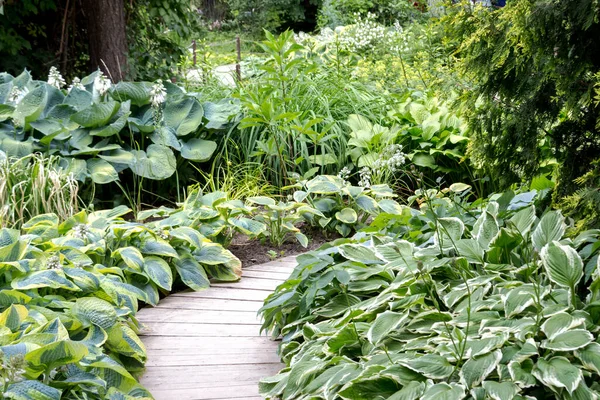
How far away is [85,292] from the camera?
10.6ft

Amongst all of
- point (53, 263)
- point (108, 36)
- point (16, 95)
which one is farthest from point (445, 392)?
point (108, 36)

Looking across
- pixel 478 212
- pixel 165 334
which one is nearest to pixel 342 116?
pixel 478 212

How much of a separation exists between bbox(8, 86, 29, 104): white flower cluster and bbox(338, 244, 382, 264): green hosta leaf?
11.3 ft

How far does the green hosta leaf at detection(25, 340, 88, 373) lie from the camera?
2396 millimetres

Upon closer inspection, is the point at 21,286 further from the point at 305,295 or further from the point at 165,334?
the point at 305,295

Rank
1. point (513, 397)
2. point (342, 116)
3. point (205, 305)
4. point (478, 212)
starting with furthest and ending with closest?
point (342, 116), point (205, 305), point (478, 212), point (513, 397)

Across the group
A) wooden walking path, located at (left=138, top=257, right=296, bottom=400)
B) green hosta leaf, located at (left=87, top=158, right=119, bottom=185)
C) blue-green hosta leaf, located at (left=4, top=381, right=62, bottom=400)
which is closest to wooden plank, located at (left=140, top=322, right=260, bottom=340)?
wooden walking path, located at (left=138, top=257, right=296, bottom=400)

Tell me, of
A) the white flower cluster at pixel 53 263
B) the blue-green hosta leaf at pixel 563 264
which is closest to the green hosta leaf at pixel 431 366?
the blue-green hosta leaf at pixel 563 264

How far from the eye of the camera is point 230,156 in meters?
6.18

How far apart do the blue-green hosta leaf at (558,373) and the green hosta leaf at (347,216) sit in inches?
107

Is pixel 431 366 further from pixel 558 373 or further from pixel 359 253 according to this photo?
pixel 359 253

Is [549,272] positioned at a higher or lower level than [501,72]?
lower

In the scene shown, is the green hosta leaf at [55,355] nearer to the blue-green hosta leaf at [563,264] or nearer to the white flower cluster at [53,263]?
the white flower cluster at [53,263]

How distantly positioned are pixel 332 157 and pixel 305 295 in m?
3.10
